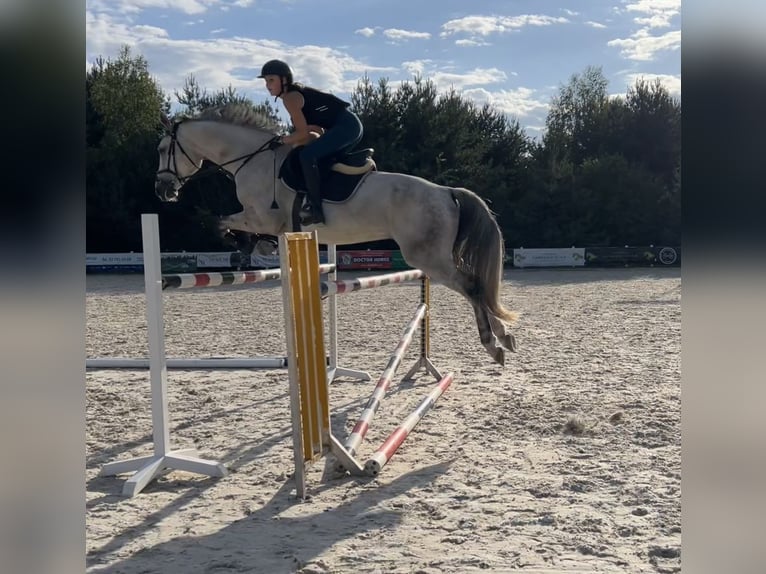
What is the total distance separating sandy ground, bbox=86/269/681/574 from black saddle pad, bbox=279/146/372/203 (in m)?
1.53

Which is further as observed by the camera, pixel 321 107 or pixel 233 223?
pixel 233 223

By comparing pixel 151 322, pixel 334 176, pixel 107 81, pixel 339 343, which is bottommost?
pixel 339 343

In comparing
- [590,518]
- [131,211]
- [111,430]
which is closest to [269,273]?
[111,430]

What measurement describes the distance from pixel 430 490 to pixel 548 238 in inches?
846

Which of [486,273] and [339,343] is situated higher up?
[486,273]

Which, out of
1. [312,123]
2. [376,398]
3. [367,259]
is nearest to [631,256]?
[367,259]

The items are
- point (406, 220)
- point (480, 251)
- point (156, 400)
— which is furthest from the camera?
point (406, 220)

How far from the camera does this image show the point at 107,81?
82.3 ft

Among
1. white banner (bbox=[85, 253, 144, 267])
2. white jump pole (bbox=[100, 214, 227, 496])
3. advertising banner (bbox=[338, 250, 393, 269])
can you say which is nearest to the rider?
white jump pole (bbox=[100, 214, 227, 496])

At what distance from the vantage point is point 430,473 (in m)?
3.12

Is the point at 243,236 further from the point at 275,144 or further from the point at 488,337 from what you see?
the point at 488,337

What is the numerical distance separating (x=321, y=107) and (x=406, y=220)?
105cm
